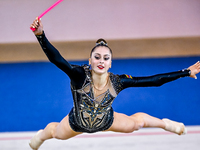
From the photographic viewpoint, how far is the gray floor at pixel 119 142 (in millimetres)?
2271

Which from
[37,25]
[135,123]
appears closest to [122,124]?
[135,123]

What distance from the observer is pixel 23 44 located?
114 inches

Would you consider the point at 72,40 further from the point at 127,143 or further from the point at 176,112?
the point at 176,112

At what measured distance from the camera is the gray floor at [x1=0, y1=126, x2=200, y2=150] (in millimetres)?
2271

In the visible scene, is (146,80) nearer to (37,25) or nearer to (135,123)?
(135,123)

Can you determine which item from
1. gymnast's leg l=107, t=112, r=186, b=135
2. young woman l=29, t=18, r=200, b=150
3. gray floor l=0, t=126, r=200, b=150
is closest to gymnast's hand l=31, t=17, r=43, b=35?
young woman l=29, t=18, r=200, b=150

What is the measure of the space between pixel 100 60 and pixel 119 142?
122cm

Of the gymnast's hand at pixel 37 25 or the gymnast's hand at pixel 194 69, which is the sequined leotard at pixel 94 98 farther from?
the gymnast's hand at pixel 37 25

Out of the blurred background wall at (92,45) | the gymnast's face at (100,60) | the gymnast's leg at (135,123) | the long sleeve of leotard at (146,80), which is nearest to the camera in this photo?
the gymnast's face at (100,60)

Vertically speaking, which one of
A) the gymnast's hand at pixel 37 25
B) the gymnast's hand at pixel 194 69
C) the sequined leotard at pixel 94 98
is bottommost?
the sequined leotard at pixel 94 98

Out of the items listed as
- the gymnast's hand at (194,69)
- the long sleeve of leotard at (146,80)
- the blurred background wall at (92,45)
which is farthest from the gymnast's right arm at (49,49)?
the blurred background wall at (92,45)

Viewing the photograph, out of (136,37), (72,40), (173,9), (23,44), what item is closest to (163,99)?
(136,37)

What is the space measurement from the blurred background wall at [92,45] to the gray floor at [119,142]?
37 cm

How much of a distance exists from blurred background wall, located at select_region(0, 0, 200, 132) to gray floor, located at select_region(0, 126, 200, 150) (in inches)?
14.6
